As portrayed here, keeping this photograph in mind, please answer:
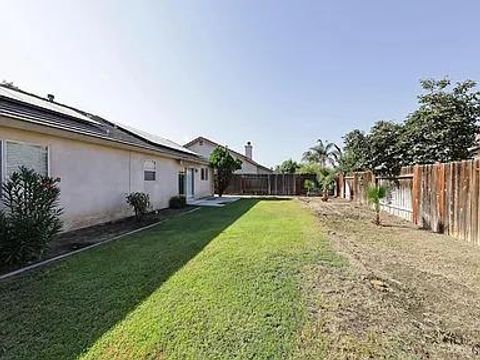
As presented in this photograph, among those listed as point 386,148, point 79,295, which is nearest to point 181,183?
point 386,148

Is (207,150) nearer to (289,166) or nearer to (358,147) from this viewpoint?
(289,166)

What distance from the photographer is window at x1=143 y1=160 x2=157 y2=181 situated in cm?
1399

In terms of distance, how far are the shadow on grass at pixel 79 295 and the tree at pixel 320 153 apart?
37781 mm

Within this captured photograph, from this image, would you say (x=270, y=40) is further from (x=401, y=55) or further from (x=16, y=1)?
(x=16, y=1)

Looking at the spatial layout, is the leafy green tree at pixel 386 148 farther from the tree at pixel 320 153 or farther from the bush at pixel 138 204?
the tree at pixel 320 153

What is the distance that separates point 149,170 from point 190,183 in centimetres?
722

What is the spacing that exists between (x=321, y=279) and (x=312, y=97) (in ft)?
61.0

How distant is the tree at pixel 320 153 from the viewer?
43.5m

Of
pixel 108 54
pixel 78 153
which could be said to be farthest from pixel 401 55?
pixel 78 153

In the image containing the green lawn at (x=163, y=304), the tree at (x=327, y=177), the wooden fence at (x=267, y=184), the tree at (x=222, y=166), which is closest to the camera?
the green lawn at (x=163, y=304)

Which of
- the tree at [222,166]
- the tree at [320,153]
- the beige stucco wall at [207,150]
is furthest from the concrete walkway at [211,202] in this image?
the tree at [320,153]

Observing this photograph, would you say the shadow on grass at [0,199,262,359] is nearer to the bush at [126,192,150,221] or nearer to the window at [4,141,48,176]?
the window at [4,141,48,176]

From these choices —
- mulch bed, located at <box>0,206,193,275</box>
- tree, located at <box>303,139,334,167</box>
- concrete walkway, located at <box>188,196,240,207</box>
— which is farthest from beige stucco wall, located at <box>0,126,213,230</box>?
tree, located at <box>303,139,334,167</box>

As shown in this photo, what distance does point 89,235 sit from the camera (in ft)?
29.0
